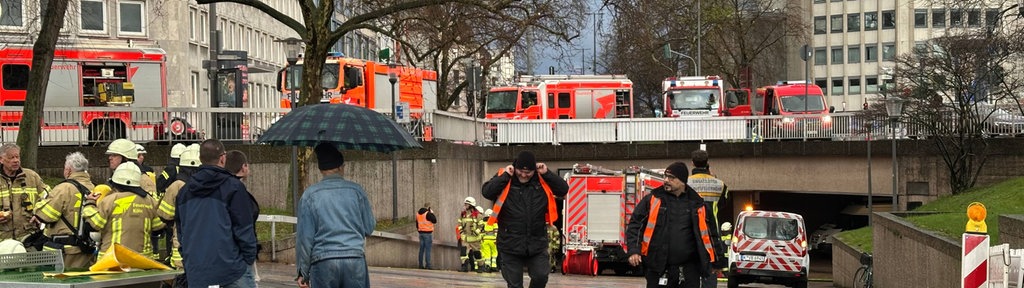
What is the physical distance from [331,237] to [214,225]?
30.6 inches

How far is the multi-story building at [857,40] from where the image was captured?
11644 centimetres

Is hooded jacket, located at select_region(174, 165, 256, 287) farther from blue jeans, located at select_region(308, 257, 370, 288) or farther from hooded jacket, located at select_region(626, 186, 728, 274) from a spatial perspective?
hooded jacket, located at select_region(626, 186, 728, 274)

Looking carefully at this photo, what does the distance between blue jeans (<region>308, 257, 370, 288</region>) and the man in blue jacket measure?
577 mm

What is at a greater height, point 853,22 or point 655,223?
point 853,22

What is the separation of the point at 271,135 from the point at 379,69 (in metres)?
32.1

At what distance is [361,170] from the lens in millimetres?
32312

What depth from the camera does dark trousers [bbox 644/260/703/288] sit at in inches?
522

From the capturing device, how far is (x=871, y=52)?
119812 millimetres

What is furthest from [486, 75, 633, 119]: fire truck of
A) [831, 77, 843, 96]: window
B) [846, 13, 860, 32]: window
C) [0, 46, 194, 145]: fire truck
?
[831, 77, 843, 96]: window

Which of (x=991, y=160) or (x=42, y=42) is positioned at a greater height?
(x=42, y=42)

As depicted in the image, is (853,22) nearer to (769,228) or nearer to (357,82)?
(357,82)

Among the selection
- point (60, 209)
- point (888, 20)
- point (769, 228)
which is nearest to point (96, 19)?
point (769, 228)

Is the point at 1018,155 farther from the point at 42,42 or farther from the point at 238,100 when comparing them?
the point at 42,42

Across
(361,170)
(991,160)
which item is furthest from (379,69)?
(991,160)
